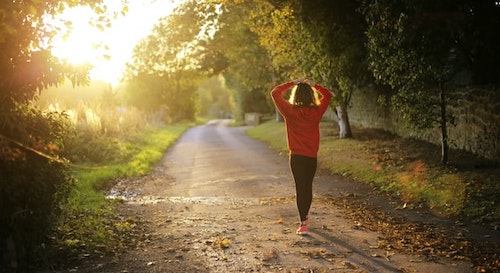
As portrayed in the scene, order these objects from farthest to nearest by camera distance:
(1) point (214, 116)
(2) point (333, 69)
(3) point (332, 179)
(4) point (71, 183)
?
(1) point (214, 116)
(2) point (333, 69)
(3) point (332, 179)
(4) point (71, 183)

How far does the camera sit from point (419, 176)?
11.3m

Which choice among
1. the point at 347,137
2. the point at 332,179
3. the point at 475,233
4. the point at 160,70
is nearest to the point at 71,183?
the point at 475,233

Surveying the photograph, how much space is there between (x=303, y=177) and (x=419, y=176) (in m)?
4.93

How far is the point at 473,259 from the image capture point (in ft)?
19.2

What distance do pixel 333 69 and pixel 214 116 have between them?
97533 millimetres

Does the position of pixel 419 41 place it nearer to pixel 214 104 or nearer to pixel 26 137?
pixel 26 137

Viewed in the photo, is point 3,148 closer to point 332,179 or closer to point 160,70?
point 332,179

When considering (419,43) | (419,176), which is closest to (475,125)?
(419,176)

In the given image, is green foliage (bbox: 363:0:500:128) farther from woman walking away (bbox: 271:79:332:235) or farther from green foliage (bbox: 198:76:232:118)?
green foliage (bbox: 198:76:232:118)

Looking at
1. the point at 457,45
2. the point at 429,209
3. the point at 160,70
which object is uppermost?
the point at 160,70

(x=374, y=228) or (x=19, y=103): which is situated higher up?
(x=19, y=103)

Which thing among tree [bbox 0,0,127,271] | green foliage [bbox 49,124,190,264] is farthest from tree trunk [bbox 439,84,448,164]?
tree [bbox 0,0,127,271]

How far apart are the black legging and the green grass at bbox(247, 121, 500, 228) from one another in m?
2.62

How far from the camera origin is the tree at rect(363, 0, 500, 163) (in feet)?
35.7
